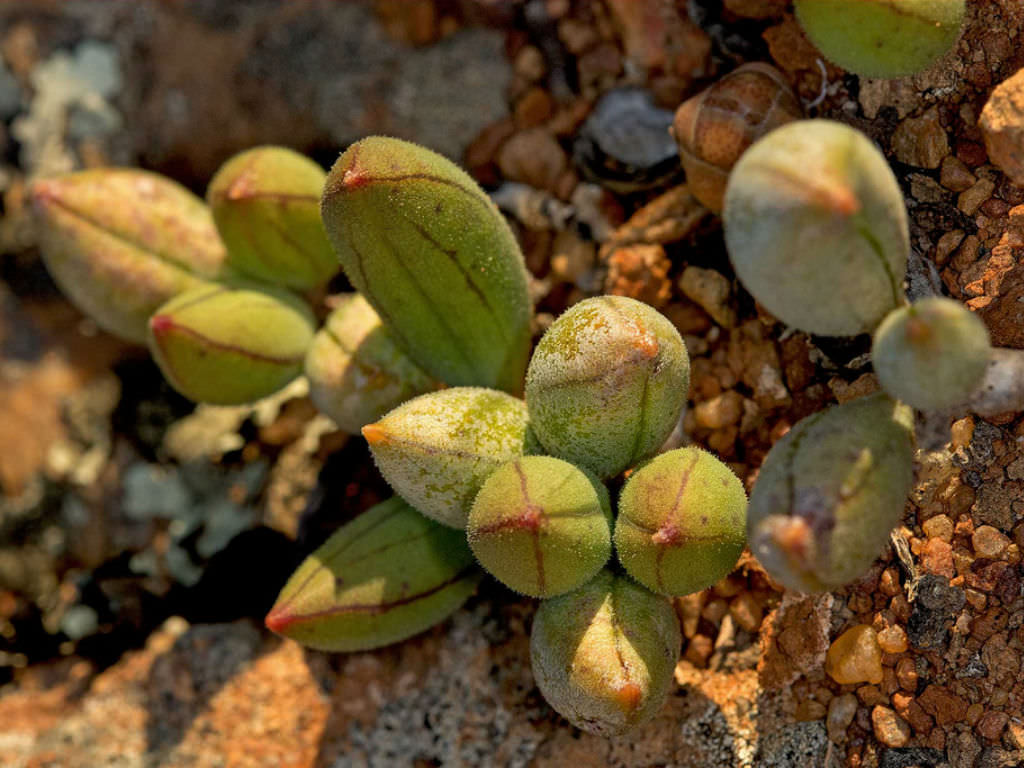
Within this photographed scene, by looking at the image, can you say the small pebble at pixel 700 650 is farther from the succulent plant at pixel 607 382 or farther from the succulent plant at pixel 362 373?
the succulent plant at pixel 362 373

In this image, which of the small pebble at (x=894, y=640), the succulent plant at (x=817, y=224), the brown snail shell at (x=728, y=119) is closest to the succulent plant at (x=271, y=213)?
the brown snail shell at (x=728, y=119)

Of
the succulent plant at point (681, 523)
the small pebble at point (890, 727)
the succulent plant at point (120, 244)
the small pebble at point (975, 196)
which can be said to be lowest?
the small pebble at point (890, 727)

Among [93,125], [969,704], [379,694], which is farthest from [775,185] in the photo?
[93,125]

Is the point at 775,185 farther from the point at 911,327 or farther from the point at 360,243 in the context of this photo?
the point at 360,243

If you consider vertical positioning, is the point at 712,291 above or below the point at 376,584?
above

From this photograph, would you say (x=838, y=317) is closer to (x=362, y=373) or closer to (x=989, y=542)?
(x=989, y=542)

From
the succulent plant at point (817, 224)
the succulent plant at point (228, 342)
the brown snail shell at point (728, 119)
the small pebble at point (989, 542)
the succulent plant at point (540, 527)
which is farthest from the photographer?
the succulent plant at point (228, 342)

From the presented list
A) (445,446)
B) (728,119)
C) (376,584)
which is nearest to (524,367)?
(445,446)
